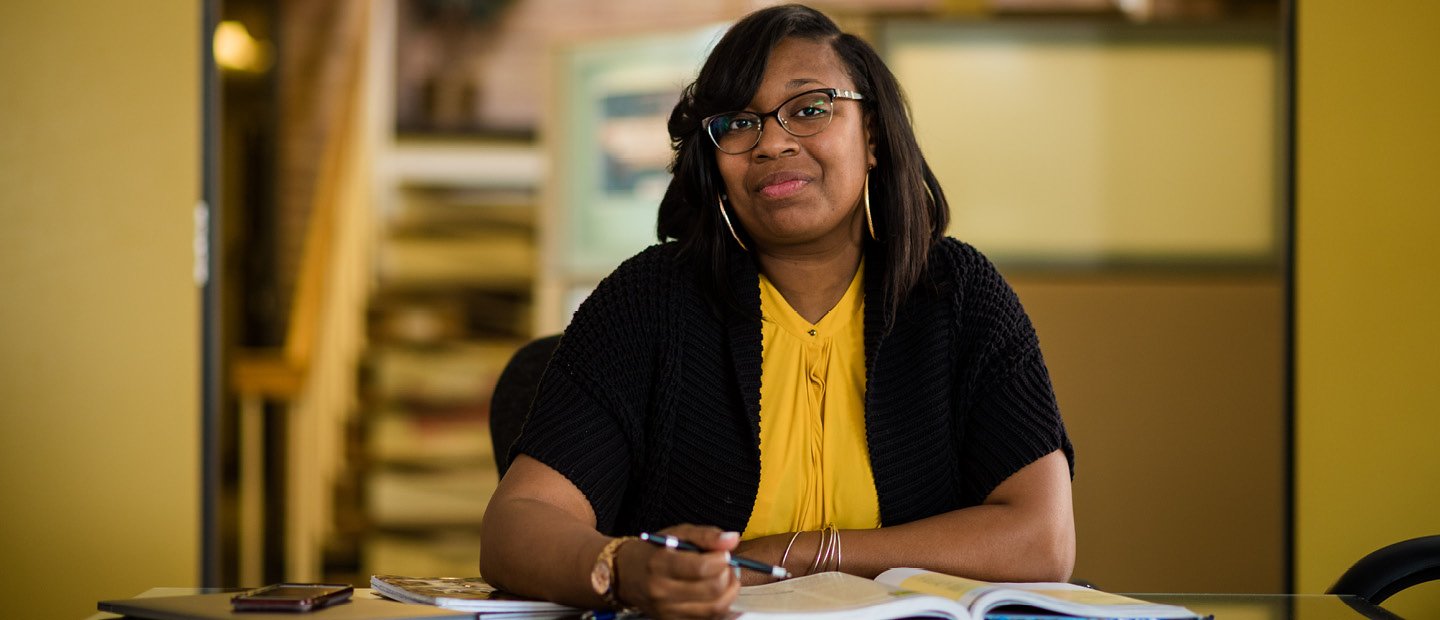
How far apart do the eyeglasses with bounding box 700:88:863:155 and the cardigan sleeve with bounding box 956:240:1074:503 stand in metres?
0.30

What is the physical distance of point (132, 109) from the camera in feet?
8.79

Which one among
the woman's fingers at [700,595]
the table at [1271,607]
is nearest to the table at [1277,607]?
the table at [1271,607]

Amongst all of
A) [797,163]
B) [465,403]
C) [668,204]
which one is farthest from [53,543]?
[465,403]

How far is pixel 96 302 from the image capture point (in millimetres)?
2668

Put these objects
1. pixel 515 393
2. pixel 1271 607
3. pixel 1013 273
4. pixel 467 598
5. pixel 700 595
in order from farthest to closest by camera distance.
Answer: pixel 1013 273 → pixel 515 393 → pixel 1271 607 → pixel 467 598 → pixel 700 595

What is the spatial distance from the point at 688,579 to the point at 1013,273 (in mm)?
2416

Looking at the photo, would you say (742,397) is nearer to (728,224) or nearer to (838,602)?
(728,224)

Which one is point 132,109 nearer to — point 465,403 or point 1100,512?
point 1100,512

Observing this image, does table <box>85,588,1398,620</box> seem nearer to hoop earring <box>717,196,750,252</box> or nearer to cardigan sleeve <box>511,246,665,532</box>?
cardigan sleeve <box>511,246,665,532</box>

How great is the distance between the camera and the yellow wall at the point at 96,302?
2.63 meters

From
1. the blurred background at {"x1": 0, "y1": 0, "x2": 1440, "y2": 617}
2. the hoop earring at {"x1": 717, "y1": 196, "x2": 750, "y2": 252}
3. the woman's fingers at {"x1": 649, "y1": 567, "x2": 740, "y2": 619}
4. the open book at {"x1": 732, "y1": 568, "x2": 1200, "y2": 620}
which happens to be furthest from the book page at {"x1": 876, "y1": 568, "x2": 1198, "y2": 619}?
the blurred background at {"x1": 0, "y1": 0, "x2": 1440, "y2": 617}
